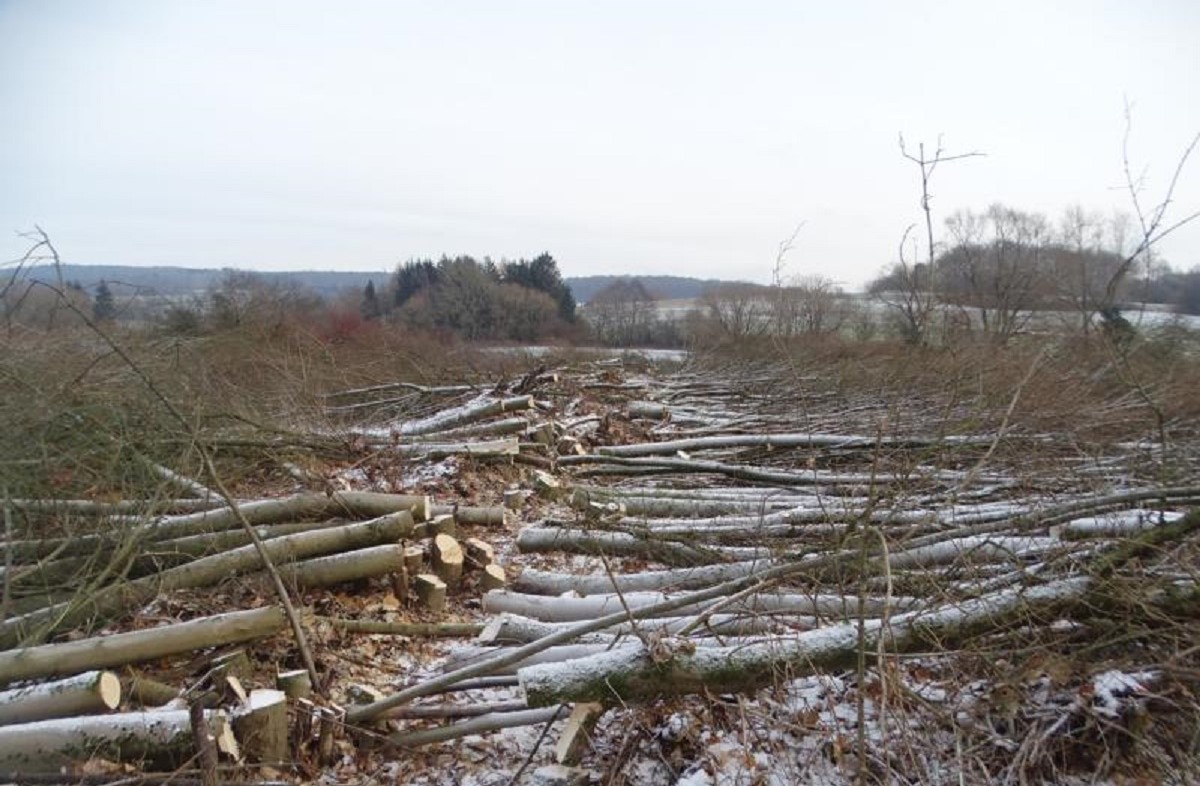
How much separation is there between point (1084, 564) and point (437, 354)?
539 inches

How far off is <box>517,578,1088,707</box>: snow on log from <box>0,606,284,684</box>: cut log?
1489mm

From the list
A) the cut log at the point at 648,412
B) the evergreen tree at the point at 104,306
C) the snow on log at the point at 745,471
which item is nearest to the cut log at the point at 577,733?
the snow on log at the point at 745,471

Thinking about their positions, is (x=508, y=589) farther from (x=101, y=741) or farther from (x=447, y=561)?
(x=101, y=741)

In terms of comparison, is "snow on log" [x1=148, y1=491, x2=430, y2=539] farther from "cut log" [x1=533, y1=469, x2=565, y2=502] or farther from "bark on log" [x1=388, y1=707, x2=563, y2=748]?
"bark on log" [x1=388, y1=707, x2=563, y2=748]

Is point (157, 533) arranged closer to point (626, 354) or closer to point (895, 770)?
point (895, 770)

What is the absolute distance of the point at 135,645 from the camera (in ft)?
10.0

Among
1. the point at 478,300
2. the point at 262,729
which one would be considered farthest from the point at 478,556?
the point at 478,300

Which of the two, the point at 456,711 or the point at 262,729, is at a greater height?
the point at 262,729

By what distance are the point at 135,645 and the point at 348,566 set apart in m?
1.23

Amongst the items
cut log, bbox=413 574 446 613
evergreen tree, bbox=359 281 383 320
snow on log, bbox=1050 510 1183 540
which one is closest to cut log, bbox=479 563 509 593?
cut log, bbox=413 574 446 613

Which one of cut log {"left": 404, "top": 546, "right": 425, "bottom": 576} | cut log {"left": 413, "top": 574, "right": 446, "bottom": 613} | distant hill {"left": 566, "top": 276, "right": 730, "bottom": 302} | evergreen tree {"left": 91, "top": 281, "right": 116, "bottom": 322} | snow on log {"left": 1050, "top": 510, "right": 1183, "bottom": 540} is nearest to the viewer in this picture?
snow on log {"left": 1050, "top": 510, "right": 1183, "bottom": 540}

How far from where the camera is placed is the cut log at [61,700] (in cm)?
267

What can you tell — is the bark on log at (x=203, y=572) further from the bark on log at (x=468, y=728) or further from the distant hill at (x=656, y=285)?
the distant hill at (x=656, y=285)

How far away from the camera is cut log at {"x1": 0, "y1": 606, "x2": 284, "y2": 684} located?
293 centimetres
